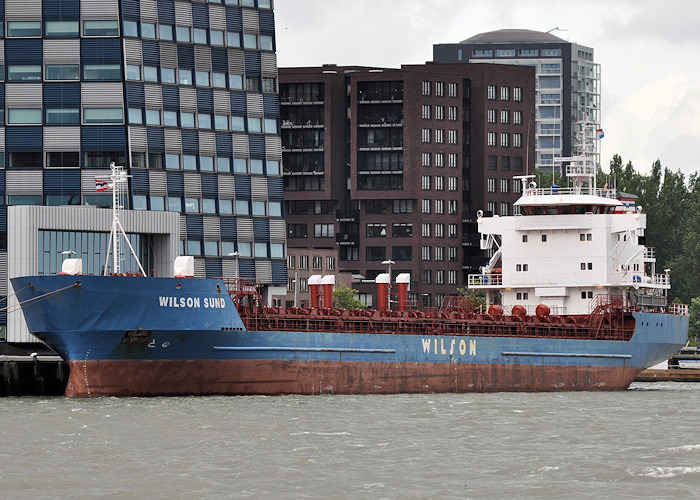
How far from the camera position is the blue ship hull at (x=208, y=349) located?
151 ft

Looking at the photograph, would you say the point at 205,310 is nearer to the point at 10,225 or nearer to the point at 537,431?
the point at 537,431

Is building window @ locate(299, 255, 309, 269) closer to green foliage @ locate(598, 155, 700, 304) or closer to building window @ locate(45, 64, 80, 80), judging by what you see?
green foliage @ locate(598, 155, 700, 304)

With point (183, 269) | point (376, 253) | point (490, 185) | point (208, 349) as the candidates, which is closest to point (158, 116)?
point (183, 269)

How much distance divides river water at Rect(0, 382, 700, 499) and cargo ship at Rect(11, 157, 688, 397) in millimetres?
1971

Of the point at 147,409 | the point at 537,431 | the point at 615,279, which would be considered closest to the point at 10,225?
the point at 147,409

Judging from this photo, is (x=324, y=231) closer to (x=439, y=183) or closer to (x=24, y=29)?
(x=439, y=183)

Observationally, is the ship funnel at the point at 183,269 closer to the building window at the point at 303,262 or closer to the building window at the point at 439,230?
the building window at the point at 303,262

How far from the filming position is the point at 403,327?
2140 inches

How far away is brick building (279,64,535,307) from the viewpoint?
5162 inches

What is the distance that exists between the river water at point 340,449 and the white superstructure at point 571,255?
15.3 m

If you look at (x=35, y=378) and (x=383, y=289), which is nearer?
(x=35, y=378)

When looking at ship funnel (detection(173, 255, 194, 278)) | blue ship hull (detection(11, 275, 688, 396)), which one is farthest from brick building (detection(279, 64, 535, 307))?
ship funnel (detection(173, 255, 194, 278))

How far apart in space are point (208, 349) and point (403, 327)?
9876 millimetres

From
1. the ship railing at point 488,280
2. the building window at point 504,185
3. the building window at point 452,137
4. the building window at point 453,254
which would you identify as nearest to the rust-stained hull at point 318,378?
the ship railing at point 488,280
